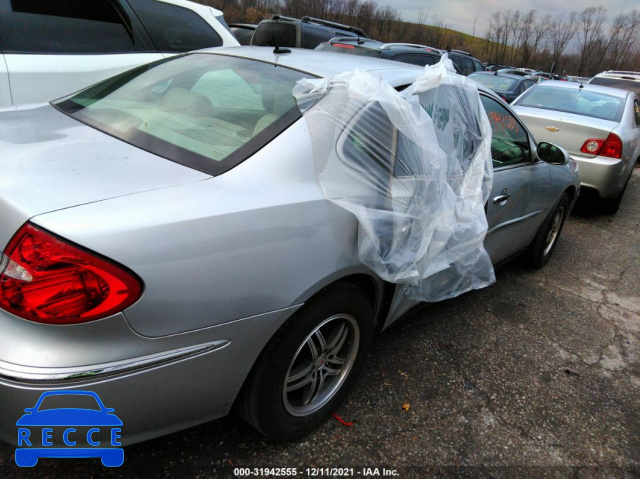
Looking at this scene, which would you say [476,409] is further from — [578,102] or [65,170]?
[578,102]

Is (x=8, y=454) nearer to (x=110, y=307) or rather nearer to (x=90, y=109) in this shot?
(x=110, y=307)

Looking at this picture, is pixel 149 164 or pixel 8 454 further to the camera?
pixel 8 454

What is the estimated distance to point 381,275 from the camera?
76.2 inches

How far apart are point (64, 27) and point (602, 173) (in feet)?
17.7

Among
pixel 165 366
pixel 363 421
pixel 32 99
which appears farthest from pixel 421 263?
pixel 32 99

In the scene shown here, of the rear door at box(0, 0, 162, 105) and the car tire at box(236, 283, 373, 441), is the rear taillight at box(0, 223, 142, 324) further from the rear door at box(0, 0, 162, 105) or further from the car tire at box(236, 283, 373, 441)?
the rear door at box(0, 0, 162, 105)

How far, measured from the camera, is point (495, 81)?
1012 cm

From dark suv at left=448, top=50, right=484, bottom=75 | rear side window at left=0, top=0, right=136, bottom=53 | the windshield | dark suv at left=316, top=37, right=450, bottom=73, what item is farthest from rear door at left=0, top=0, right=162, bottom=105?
dark suv at left=448, top=50, right=484, bottom=75

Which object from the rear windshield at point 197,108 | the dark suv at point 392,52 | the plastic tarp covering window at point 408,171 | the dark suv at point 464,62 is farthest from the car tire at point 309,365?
the dark suv at point 464,62

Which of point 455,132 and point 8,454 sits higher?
point 455,132

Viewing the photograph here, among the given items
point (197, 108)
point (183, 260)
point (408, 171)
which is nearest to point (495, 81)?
point (408, 171)

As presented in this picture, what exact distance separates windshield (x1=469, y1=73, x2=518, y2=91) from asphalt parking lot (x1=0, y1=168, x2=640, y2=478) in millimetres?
7279

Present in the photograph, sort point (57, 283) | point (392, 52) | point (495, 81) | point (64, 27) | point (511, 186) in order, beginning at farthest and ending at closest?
1. point (495, 81)
2. point (392, 52)
3. point (64, 27)
4. point (511, 186)
5. point (57, 283)

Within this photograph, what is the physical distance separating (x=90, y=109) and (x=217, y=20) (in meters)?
3.00
